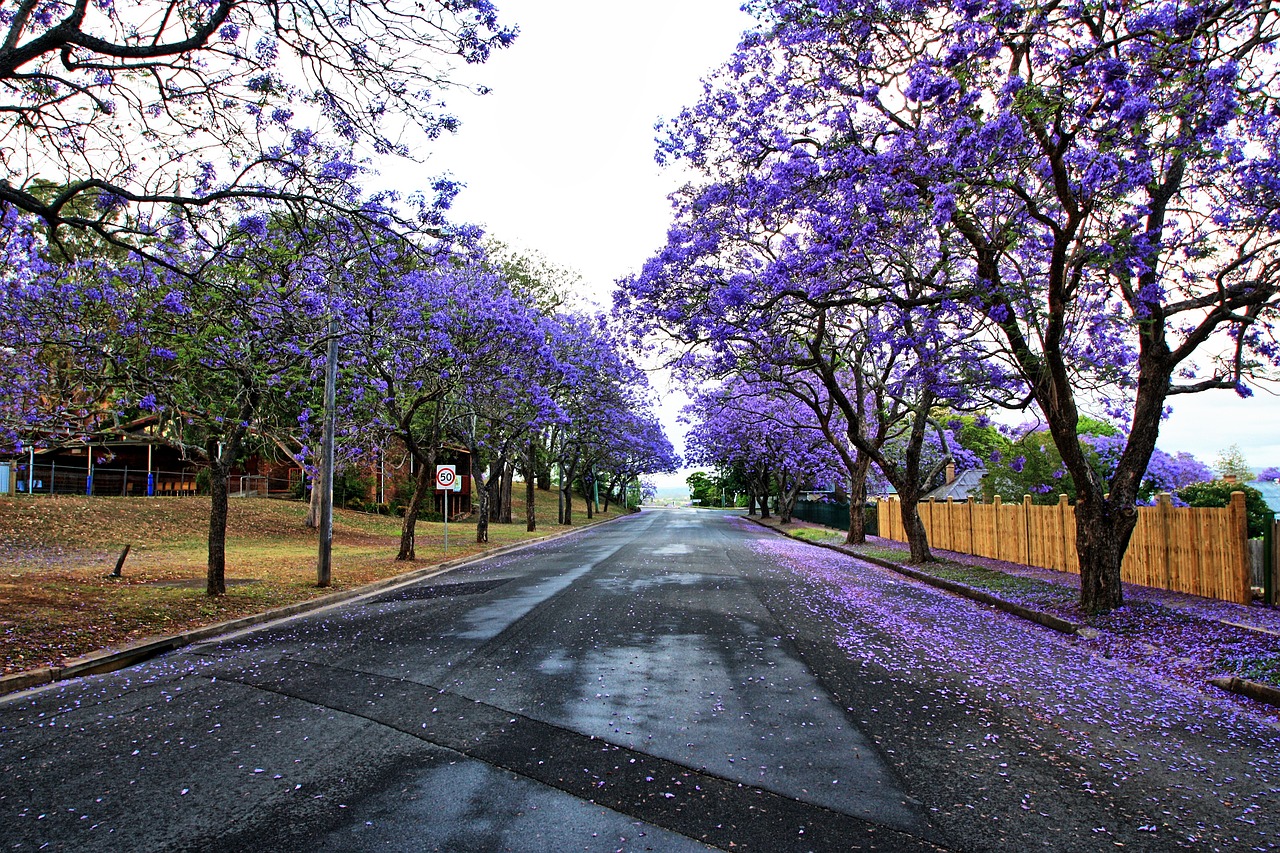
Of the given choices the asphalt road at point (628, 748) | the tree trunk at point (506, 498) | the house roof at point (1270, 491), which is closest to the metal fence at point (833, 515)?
the house roof at point (1270, 491)

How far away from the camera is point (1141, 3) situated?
29.4ft

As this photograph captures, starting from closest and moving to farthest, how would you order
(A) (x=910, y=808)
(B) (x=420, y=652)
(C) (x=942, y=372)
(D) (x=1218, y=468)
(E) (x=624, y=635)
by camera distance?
(A) (x=910, y=808), (B) (x=420, y=652), (E) (x=624, y=635), (C) (x=942, y=372), (D) (x=1218, y=468)

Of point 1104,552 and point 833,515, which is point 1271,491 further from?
point 1104,552

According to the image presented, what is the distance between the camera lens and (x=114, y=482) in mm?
33625

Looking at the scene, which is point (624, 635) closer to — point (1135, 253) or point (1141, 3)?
point (1135, 253)

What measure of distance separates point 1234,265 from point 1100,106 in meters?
2.54

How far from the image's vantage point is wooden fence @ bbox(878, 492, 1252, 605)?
10.7 meters

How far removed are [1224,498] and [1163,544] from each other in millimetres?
12185

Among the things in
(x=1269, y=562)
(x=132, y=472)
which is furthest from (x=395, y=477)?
(x=1269, y=562)

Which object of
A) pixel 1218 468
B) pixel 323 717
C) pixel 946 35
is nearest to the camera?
pixel 323 717

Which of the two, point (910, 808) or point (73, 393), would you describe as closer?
point (910, 808)

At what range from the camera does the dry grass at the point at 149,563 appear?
348 inches

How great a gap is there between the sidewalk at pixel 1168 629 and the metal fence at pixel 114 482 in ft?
84.2

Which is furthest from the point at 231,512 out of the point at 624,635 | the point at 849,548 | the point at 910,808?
the point at 910,808
